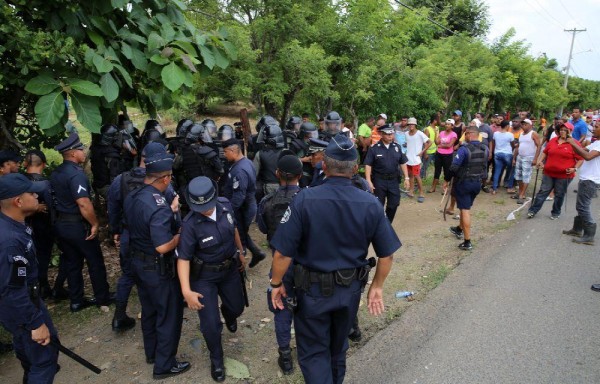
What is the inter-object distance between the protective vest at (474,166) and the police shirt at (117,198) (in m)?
4.41

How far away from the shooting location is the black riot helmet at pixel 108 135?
5260mm

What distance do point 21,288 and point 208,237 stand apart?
1292mm

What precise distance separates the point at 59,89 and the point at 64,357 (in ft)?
8.24

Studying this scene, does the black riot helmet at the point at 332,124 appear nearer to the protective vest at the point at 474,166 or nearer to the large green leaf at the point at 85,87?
the protective vest at the point at 474,166

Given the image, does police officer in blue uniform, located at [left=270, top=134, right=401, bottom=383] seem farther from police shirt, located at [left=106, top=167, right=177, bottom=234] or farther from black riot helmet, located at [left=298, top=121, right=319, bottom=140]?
black riot helmet, located at [left=298, top=121, right=319, bottom=140]

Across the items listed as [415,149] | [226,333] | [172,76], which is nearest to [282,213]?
[226,333]

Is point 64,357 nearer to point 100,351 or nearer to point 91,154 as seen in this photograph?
point 100,351

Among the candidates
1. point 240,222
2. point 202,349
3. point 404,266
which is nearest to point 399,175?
point 404,266

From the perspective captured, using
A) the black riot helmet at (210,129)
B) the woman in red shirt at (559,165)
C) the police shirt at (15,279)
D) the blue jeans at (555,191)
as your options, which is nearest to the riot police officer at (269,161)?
the black riot helmet at (210,129)

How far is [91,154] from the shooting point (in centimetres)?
555

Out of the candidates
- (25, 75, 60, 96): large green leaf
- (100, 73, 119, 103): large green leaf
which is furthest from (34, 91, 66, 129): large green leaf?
(100, 73, 119, 103): large green leaf

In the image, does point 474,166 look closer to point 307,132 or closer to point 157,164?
point 307,132

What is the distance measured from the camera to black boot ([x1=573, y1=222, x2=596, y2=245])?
6297 mm

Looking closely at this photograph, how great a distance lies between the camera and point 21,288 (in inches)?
105
